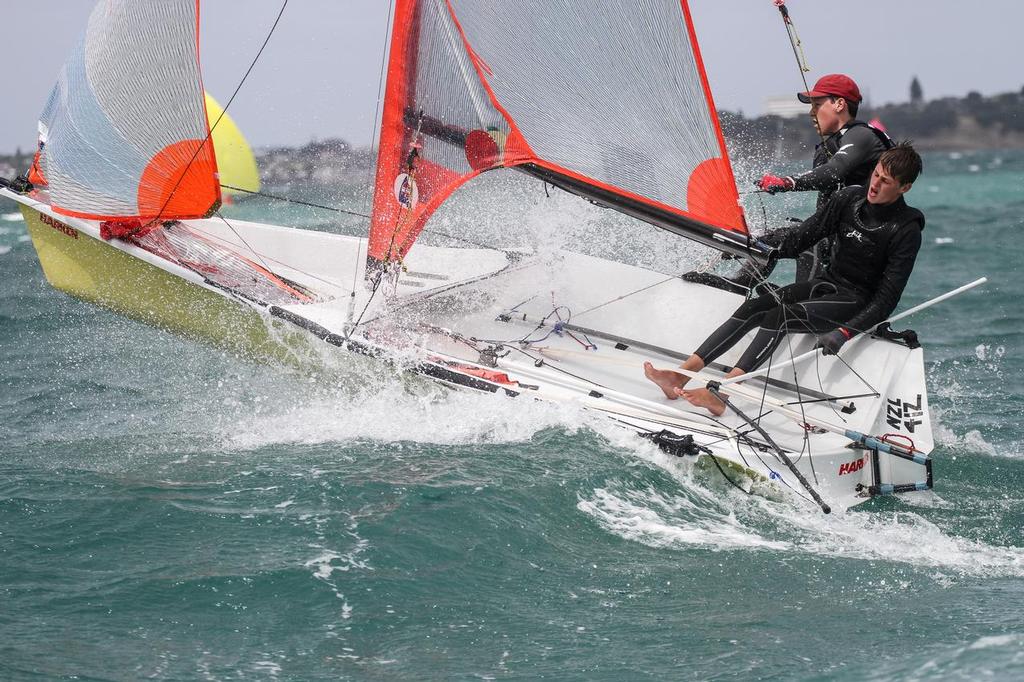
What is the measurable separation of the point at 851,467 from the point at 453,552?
177 centimetres

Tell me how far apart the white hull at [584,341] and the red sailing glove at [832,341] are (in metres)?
0.20

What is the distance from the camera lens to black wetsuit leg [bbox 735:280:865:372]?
5.09m

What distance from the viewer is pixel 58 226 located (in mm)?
6195

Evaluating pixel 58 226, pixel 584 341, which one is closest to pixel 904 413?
pixel 584 341

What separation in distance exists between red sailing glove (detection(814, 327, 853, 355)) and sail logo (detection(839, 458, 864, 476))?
53cm

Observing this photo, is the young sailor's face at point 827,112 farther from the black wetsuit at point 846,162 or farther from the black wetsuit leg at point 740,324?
the black wetsuit leg at point 740,324

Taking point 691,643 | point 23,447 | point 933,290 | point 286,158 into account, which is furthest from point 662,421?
point 286,158

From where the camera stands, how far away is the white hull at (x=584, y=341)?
4746 millimetres

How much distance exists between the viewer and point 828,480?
462 centimetres

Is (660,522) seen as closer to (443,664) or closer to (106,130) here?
(443,664)

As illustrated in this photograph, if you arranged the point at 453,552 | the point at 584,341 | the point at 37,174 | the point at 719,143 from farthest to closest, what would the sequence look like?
1. the point at 37,174
2. the point at 584,341
3. the point at 719,143
4. the point at 453,552

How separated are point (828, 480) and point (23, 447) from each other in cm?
398

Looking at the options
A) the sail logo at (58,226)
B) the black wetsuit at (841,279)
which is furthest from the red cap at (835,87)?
the sail logo at (58,226)

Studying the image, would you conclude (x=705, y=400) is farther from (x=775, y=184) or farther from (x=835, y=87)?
(x=835, y=87)
